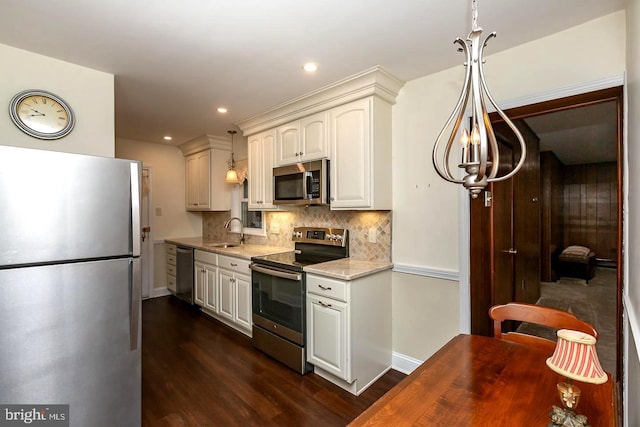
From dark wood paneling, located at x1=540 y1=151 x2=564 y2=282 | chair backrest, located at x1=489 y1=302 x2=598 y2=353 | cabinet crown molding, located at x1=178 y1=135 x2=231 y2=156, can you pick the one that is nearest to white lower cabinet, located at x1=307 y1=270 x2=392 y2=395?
chair backrest, located at x1=489 y1=302 x2=598 y2=353

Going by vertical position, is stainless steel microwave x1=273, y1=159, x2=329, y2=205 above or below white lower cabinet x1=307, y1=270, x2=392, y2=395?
above

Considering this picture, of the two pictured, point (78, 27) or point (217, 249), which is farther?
point (217, 249)

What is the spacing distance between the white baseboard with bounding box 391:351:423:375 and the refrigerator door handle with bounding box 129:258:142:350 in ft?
6.60

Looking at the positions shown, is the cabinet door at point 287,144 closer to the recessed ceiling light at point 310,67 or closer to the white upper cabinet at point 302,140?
the white upper cabinet at point 302,140

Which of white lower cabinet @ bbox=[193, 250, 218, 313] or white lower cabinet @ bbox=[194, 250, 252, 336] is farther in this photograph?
white lower cabinet @ bbox=[193, 250, 218, 313]

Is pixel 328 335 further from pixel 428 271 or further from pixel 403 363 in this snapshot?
pixel 428 271

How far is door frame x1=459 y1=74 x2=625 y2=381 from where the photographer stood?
1.68 meters

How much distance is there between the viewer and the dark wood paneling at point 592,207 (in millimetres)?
6375

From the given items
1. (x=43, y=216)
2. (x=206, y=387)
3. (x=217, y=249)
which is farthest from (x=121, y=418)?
(x=217, y=249)

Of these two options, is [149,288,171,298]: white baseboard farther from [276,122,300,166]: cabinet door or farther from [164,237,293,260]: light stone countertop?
[276,122,300,166]: cabinet door

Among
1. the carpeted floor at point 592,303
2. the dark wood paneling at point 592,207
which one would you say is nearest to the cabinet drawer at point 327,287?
the carpeted floor at point 592,303

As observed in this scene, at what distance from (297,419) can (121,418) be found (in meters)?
1.04

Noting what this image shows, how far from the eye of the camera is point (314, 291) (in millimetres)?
2459

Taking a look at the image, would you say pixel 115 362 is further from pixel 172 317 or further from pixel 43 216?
pixel 172 317
